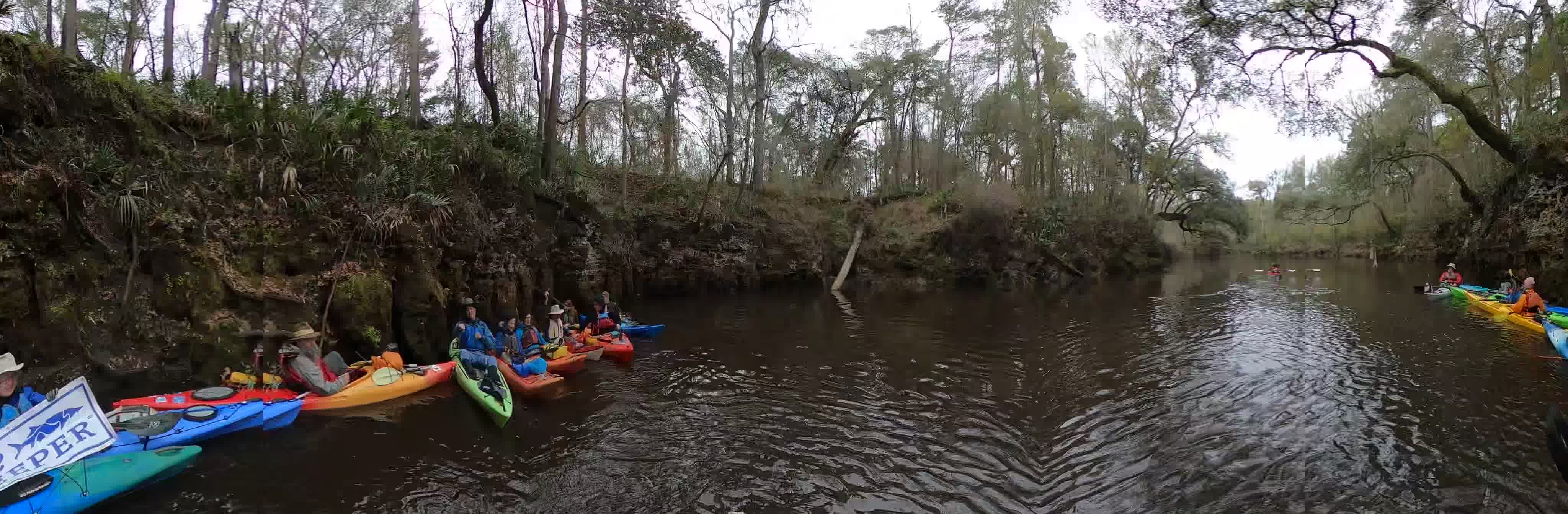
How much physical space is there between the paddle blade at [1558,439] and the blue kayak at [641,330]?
1085 cm

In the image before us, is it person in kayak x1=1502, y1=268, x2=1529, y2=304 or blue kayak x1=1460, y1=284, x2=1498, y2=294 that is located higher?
person in kayak x1=1502, y1=268, x2=1529, y2=304

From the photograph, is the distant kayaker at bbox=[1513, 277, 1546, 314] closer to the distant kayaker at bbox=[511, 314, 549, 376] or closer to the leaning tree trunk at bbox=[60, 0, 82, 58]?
the distant kayaker at bbox=[511, 314, 549, 376]

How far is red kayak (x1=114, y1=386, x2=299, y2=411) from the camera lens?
586cm

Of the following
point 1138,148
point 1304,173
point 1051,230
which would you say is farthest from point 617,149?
point 1304,173

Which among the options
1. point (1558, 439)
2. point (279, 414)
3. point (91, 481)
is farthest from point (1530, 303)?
point (91, 481)

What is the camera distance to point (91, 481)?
444 centimetres

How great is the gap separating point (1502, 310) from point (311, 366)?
20.0 meters

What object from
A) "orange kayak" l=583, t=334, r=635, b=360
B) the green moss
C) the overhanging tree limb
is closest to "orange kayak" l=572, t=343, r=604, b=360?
"orange kayak" l=583, t=334, r=635, b=360

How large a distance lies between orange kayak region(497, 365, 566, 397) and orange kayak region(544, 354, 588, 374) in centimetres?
65

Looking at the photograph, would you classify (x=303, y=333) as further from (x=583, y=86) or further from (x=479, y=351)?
(x=583, y=86)

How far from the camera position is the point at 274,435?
606 cm

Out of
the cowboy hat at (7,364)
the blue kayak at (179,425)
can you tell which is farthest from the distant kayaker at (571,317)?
the cowboy hat at (7,364)

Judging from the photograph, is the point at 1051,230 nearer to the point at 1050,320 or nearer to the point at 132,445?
the point at 1050,320

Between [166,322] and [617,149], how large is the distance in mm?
20548
